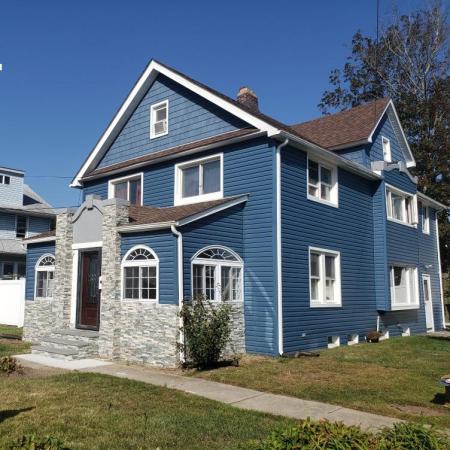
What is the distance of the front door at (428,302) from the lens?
21.9 meters

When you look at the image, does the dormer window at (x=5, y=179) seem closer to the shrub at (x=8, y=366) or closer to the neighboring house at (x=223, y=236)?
the neighboring house at (x=223, y=236)

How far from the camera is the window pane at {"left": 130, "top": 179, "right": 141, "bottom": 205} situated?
16953 millimetres

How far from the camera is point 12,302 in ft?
68.8

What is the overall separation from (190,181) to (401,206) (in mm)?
9293

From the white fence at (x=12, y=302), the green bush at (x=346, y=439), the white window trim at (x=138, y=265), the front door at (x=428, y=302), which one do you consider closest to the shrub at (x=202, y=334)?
the white window trim at (x=138, y=265)

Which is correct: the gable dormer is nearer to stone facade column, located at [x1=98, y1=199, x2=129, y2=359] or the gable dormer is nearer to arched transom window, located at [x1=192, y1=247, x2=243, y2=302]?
stone facade column, located at [x1=98, y1=199, x2=129, y2=359]

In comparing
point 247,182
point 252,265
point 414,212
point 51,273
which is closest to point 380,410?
point 252,265

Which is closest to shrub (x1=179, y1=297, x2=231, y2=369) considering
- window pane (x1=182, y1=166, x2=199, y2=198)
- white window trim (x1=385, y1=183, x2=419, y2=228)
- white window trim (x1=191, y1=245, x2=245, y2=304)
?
white window trim (x1=191, y1=245, x2=245, y2=304)

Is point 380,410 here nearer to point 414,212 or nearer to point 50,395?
point 50,395

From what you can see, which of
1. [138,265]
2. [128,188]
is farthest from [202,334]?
[128,188]

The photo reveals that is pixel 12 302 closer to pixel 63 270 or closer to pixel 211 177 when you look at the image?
pixel 63 270

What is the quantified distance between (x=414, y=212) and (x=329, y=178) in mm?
6273

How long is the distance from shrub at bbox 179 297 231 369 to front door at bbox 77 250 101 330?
365 centimetres

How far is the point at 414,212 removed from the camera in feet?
66.0
